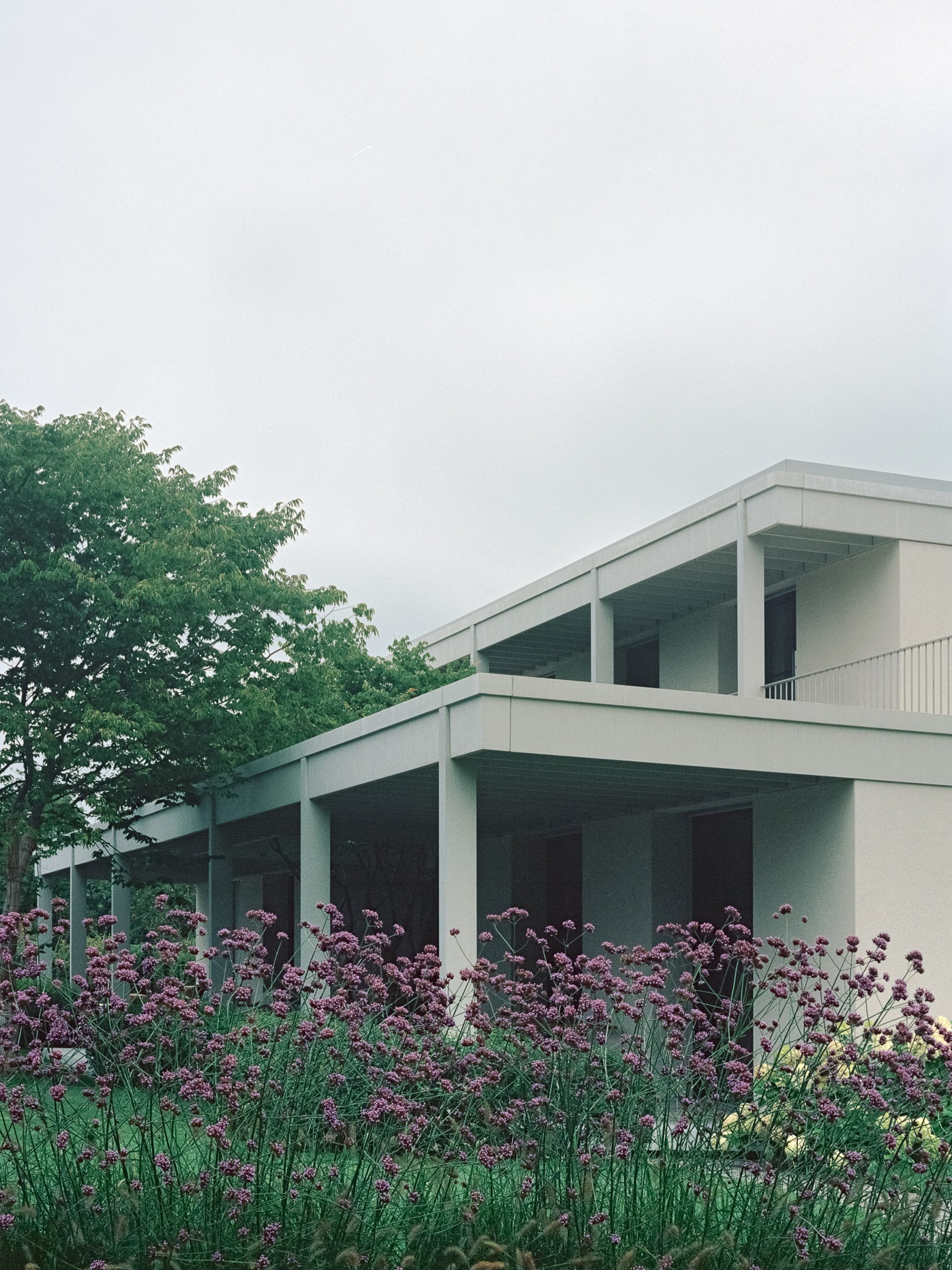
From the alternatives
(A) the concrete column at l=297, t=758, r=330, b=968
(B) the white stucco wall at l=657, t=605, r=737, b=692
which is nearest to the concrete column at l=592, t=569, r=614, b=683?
(B) the white stucco wall at l=657, t=605, r=737, b=692

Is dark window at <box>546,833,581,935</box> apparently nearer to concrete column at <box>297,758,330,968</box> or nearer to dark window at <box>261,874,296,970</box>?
concrete column at <box>297,758,330,968</box>

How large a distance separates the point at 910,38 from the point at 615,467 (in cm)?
1327

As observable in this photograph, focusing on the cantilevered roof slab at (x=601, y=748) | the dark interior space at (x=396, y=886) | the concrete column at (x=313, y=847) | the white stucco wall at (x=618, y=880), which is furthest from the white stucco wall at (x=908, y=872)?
the dark interior space at (x=396, y=886)

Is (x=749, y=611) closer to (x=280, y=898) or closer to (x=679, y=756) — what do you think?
(x=679, y=756)

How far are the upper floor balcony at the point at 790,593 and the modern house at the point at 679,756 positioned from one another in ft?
0.12

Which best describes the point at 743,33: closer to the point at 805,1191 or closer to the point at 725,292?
the point at 725,292

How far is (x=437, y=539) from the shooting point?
3947 cm

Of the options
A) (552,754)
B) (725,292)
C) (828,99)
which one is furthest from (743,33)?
(552,754)

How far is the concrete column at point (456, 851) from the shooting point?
1566cm

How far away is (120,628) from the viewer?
21172 millimetres

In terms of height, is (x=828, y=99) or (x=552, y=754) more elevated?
(x=828, y=99)

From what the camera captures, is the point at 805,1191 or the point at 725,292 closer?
the point at 805,1191

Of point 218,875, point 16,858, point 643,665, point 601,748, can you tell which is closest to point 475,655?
point 643,665

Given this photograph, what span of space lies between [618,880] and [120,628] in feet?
26.8
